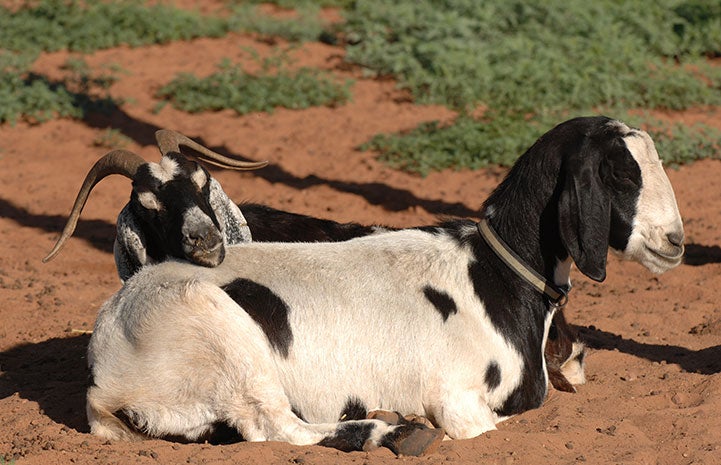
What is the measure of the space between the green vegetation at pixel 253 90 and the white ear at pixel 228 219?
554 cm

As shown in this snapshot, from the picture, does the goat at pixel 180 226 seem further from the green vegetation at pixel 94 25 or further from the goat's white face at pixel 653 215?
the green vegetation at pixel 94 25

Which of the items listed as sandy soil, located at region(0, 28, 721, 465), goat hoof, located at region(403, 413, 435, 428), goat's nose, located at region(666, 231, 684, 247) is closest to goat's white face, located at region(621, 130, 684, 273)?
goat's nose, located at region(666, 231, 684, 247)

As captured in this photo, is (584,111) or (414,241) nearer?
(414,241)

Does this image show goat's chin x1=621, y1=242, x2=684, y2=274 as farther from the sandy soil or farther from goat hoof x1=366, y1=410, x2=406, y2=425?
goat hoof x1=366, y1=410, x2=406, y2=425

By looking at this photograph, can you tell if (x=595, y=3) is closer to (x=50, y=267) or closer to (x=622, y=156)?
(x=50, y=267)

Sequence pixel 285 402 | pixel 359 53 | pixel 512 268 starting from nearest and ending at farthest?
Answer: pixel 285 402
pixel 512 268
pixel 359 53

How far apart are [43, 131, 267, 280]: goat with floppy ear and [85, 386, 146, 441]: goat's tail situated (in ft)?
3.32

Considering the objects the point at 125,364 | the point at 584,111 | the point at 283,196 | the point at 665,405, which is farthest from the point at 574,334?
the point at 584,111

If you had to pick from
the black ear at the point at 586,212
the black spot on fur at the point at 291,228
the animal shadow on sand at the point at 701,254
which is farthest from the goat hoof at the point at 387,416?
the animal shadow on sand at the point at 701,254

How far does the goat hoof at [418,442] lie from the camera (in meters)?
5.36

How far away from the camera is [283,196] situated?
11117 millimetres

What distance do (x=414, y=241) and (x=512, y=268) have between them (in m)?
0.57

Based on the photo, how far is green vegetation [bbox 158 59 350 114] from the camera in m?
13.2

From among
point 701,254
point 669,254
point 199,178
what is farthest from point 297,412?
point 701,254
